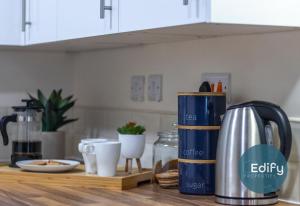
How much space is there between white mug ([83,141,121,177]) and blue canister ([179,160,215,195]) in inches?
11.5

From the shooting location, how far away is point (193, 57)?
Result: 2.39m

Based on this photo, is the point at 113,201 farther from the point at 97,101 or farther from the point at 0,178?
the point at 97,101

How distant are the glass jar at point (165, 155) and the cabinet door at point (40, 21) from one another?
0.55 m

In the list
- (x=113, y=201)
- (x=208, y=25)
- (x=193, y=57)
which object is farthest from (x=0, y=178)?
(x=208, y=25)

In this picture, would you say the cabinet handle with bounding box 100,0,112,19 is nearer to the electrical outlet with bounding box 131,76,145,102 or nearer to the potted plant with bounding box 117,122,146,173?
the potted plant with bounding box 117,122,146,173

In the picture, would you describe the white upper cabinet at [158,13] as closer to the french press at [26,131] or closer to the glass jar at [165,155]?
the glass jar at [165,155]

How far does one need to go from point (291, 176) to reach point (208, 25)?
505 millimetres

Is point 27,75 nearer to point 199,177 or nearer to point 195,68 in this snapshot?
point 195,68

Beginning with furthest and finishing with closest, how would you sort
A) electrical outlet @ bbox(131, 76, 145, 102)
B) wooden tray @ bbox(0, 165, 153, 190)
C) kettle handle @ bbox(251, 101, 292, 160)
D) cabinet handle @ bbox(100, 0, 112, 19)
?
electrical outlet @ bbox(131, 76, 145, 102), wooden tray @ bbox(0, 165, 153, 190), cabinet handle @ bbox(100, 0, 112, 19), kettle handle @ bbox(251, 101, 292, 160)

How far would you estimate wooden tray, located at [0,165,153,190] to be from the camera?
224cm

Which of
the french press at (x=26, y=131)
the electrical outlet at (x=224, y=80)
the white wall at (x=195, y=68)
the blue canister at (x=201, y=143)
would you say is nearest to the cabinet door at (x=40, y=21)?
the french press at (x=26, y=131)

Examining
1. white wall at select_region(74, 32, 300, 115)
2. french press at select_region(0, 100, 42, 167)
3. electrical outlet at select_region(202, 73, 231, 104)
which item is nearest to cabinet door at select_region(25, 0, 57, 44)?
french press at select_region(0, 100, 42, 167)

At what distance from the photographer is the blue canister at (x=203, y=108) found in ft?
6.73

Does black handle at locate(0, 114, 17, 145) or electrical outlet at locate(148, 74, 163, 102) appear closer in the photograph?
electrical outlet at locate(148, 74, 163, 102)
